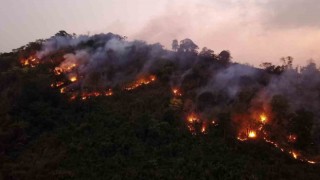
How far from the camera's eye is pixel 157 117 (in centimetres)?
5359

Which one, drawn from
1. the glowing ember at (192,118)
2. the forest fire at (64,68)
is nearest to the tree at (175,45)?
the forest fire at (64,68)

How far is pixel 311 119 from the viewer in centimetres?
4991

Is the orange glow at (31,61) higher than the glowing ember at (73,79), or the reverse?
the orange glow at (31,61)

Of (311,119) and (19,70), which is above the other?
(19,70)

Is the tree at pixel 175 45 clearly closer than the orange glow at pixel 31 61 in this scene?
No

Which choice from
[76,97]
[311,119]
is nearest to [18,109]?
[76,97]

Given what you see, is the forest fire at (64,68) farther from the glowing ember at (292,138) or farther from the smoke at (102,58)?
the glowing ember at (292,138)

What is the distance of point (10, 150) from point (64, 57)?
27.0 meters

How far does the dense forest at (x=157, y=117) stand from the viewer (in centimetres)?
4538

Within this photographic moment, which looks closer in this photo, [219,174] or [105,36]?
[219,174]

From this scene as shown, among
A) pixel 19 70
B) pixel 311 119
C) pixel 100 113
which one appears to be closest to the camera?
pixel 311 119

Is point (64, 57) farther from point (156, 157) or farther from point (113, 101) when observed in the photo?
point (156, 157)

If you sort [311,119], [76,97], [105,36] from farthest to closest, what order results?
[105,36], [76,97], [311,119]

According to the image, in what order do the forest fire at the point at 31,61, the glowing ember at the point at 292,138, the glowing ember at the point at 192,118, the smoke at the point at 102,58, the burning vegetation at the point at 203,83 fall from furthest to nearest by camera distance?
the forest fire at the point at 31,61 < the smoke at the point at 102,58 < the glowing ember at the point at 192,118 < the burning vegetation at the point at 203,83 < the glowing ember at the point at 292,138
